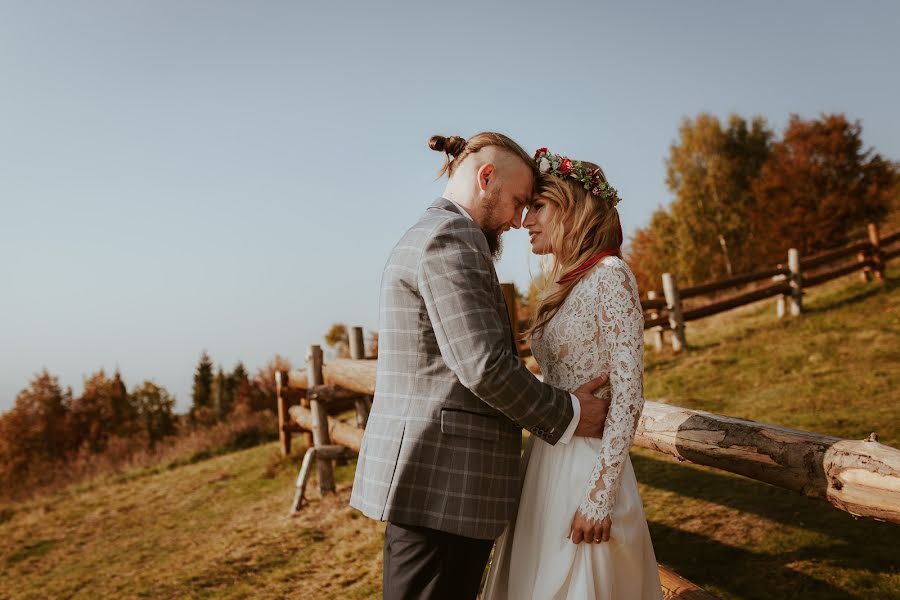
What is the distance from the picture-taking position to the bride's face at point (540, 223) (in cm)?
274

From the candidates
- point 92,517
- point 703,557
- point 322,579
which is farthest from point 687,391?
point 92,517

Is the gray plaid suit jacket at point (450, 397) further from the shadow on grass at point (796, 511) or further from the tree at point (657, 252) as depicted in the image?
the tree at point (657, 252)

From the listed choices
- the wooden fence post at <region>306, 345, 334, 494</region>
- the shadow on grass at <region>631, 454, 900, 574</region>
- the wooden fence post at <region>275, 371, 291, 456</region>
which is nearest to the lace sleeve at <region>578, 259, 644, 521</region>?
the shadow on grass at <region>631, 454, 900, 574</region>

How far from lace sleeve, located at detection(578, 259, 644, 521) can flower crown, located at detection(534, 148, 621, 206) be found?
412 mm

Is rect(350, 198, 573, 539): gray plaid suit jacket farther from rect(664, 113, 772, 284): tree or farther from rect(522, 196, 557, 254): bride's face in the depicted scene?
rect(664, 113, 772, 284): tree

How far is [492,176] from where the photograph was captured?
2570mm

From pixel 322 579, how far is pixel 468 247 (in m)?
4.17

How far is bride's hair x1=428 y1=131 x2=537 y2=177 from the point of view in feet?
8.61

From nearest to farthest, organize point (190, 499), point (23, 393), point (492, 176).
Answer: point (492, 176) < point (190, 499) < point (23, 393)

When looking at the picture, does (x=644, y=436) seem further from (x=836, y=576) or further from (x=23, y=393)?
(x=23, y=393)

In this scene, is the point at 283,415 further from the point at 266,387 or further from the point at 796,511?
the point at 266,387

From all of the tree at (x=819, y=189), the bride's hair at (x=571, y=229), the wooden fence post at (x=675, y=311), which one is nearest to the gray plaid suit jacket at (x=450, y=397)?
the bride's hair at (x=571, y=229)

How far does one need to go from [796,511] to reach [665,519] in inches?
38.3

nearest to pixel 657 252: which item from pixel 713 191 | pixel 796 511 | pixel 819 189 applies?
pixel 713 191
